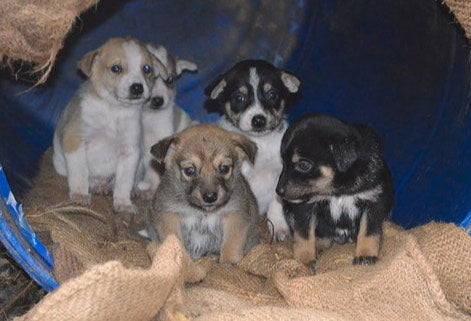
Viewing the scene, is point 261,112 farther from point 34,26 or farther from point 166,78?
point 34,26

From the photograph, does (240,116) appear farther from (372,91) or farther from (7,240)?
(7,240)

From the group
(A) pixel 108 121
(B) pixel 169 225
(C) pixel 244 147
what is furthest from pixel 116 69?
(B) pixel 169 225

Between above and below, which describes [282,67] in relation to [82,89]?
above

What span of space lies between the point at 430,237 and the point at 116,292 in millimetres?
1892

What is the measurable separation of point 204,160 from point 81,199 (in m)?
1.43

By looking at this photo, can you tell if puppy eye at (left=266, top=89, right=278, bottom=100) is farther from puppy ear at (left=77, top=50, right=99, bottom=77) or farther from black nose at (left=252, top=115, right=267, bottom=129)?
puppy ear at (left=77, top=50, right=99, bottom=77)

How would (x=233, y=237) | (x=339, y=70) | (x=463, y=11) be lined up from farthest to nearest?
1. (x=339, y=70)
2. (x=233, y=237)
3. (x=463, y=11)

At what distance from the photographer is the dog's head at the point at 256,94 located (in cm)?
598

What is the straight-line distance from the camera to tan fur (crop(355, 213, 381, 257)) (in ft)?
16.1

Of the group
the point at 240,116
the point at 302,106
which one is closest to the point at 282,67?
the point at 302,106

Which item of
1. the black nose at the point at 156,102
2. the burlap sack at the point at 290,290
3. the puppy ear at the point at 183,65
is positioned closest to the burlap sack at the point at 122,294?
the burlap sack at the point at 290,290

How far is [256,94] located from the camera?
602cm

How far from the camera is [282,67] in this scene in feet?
23.3

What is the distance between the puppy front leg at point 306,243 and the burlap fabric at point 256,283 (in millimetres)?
94
